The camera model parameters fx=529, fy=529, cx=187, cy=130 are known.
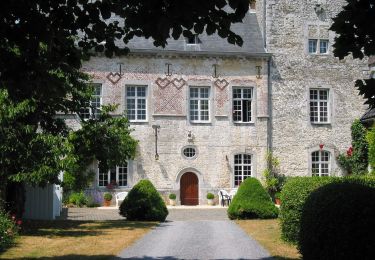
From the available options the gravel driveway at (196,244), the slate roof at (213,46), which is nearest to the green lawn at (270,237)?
the gravel driveway at (196,244)

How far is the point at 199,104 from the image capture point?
27406 mm

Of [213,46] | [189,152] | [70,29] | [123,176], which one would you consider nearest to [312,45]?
[213,46]

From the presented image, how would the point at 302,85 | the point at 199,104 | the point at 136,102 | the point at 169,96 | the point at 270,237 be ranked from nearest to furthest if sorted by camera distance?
the point at 270,237, the point at 136,102, the point at 169,96, the point at 199,104, the point at 302,85

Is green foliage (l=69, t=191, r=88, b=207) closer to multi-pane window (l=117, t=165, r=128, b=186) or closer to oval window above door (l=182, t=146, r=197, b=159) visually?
multi-pane window (l=117, t=165, r=128, b=186)

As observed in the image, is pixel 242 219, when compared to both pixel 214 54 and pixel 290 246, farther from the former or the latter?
pixel 214 54

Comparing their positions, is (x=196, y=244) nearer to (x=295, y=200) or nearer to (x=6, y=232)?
(x=295, y=200)

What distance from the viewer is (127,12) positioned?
6.74 meters

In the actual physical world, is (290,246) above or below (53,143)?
below

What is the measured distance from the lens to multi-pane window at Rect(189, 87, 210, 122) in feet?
89.7

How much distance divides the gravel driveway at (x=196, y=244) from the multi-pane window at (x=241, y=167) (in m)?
10.7

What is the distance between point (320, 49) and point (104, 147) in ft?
52.7

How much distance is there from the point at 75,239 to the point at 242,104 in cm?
1637

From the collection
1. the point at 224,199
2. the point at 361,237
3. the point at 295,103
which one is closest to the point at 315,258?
the point at 361,237

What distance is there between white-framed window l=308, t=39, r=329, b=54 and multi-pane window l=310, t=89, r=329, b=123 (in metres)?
2.13
